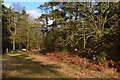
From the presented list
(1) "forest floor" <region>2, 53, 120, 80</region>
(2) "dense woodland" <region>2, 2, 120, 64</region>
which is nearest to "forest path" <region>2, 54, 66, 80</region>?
(1) "forest floor" <region>2, 53, 120, 80</region>

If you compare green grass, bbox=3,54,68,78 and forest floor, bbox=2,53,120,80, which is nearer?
green grass, bbox=3,54,68,78

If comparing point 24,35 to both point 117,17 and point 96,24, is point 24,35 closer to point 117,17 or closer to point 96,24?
point 96,24

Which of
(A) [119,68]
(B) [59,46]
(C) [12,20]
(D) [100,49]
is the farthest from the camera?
(C) [12,20]

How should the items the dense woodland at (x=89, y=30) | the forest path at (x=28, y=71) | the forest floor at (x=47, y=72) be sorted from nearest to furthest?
the forest path at (x=28, y=71), the forest floor at (x=47, y=72), the dense woodland at (x=89, y=30)

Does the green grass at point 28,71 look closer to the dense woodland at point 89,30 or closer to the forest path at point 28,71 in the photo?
the forest path at point 28,71

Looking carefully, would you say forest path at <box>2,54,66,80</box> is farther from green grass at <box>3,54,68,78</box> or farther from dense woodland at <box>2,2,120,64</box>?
dense woodland at <box>2,2,120,64</box>

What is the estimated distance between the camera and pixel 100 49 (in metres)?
11.5

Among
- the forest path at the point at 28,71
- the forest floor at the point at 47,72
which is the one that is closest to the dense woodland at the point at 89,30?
the forest floor at the point at 47,72

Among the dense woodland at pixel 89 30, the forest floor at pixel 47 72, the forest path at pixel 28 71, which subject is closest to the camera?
the forest path at pixel 28 71

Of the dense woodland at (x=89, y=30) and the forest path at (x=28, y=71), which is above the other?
the dense woodland at (x=89, y=30)

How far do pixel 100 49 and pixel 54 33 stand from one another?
1095 cm

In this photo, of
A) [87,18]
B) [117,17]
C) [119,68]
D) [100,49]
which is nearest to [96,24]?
[87,18]

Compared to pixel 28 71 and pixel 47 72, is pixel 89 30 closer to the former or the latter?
pixel 47 72

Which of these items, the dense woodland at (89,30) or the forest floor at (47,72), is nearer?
the forest floor at (47,72)
